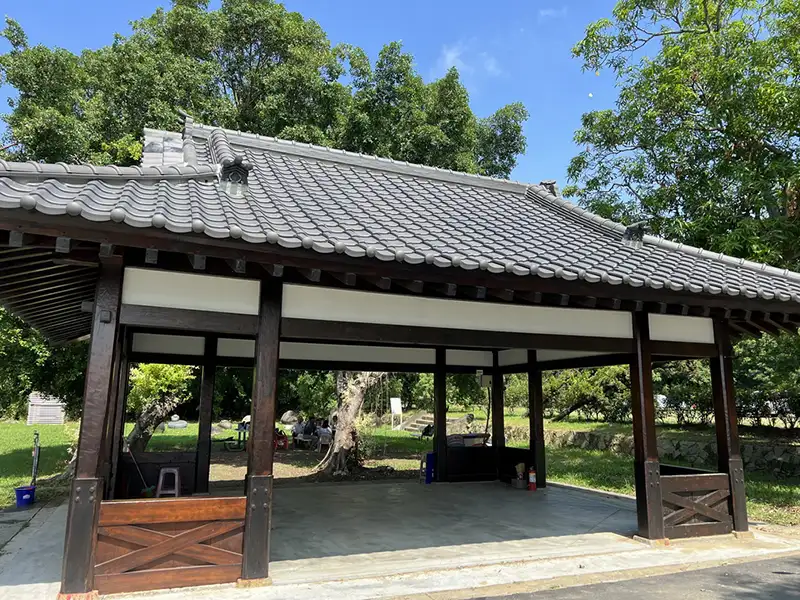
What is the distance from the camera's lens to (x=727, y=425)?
664cm

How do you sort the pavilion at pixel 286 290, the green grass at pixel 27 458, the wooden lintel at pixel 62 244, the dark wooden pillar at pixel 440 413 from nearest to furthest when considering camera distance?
1. the wooden lintel at pixel 62 244
2. the pavilion at pixel 286 290
3. the green grass at pixel 27 458
4. the dark wooden pillar at pixel 440 413

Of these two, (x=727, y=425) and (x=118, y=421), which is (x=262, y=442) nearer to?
(x=118, y=421)

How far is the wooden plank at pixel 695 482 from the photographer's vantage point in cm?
620

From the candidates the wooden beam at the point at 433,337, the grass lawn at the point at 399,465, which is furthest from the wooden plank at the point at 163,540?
the grass lawn at the point at 399,465

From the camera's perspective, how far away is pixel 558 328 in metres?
6.15

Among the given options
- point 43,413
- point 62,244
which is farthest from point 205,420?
point 43,413

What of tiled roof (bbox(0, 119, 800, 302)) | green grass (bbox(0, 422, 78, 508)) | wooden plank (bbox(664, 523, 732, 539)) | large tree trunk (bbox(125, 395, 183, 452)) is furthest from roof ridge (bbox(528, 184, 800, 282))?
green grass (bbox(0, 422, 78, 508))

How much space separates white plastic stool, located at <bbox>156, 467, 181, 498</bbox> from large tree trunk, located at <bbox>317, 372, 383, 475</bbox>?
15.9 ft

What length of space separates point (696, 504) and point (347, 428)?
7.94 meters

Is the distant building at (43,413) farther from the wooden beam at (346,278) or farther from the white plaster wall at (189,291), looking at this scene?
the wooden beam at (346,278)

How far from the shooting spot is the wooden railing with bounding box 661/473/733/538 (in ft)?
20.3

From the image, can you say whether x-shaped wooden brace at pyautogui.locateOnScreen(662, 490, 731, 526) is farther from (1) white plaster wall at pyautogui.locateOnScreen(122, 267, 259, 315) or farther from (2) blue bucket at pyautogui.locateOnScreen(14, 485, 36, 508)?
(2) blue bucket at pyautogui.locateOnScreen(14, 485, 36, 508)

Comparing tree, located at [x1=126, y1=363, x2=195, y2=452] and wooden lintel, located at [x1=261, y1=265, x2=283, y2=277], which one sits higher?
wooden lintel, located at [x1=261, y1=265, x2=283, y2=277]

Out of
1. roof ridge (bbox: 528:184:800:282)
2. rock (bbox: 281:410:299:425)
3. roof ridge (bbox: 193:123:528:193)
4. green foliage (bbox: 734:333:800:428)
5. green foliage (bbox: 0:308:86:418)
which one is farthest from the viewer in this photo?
rock (bbox: 281:410:299:425)
